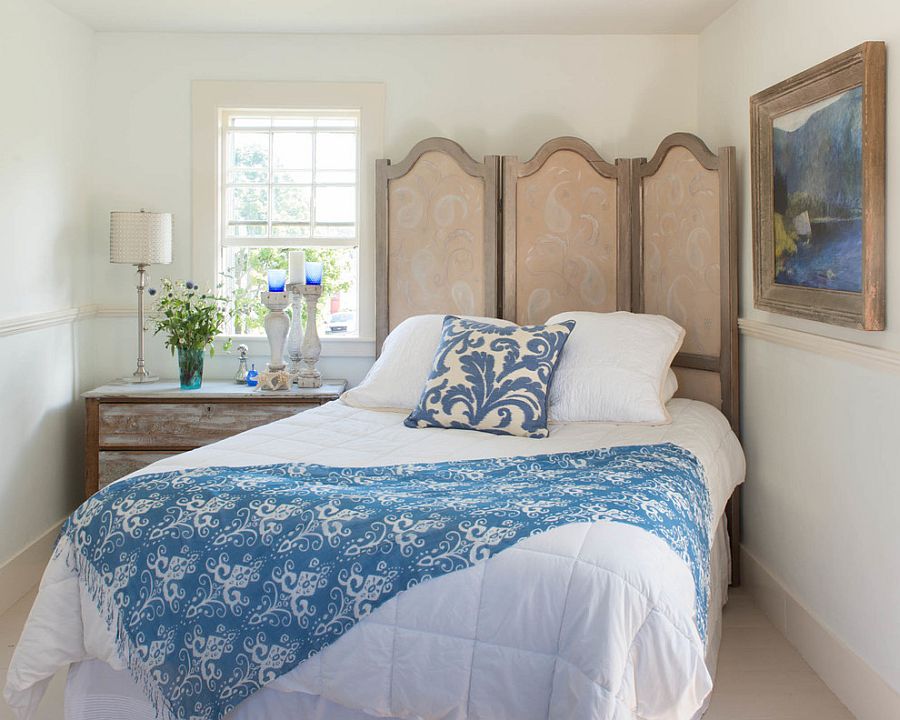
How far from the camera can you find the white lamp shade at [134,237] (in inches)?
164

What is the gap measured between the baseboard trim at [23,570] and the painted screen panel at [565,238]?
2381mm

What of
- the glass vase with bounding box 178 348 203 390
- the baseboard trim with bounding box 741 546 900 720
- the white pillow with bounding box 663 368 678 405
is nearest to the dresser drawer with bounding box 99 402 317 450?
the glass vase with bounding box 178 348 203 390

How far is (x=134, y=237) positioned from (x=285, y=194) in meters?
0.78

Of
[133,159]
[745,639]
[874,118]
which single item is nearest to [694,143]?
[874,118]

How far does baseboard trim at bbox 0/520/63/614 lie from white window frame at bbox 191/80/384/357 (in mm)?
1308

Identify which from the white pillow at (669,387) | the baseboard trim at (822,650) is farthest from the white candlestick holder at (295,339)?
the baseboard trim at (822,650)

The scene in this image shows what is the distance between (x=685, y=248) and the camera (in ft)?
12.9

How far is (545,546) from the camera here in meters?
1.93

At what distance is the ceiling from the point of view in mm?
3867

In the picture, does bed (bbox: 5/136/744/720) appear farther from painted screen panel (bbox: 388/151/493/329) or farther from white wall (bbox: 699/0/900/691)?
painted screen panel (bbox: 388/151/493/329)

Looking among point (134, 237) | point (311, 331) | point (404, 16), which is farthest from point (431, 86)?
point (134, 237)

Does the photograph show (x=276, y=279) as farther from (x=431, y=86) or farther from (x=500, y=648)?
(x=500, y=648)

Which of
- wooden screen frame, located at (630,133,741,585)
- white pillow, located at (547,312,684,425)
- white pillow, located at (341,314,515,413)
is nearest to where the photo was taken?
white pillow, located at (547,312,684,425)

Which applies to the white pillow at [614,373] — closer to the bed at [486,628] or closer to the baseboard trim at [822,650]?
the bed at [486,628]
